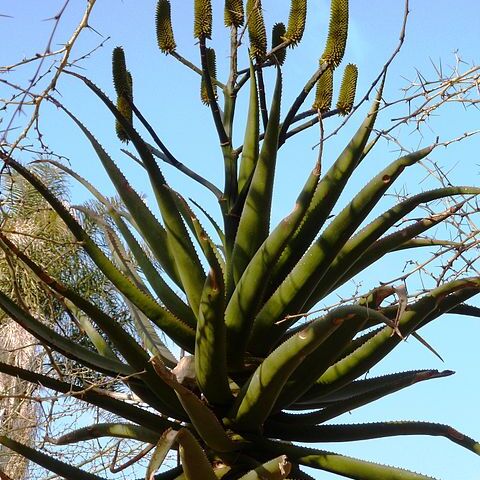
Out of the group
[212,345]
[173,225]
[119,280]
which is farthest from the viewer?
[173,225]

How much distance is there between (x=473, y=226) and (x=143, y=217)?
117cm

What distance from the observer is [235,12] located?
305cm

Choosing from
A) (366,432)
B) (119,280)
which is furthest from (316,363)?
(119,280)

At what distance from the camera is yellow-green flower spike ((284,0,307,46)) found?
2.96m

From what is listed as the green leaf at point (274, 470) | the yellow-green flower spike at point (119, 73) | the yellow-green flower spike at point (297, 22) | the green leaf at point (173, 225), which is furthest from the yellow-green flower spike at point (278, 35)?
the green leaf at point (274, 470)

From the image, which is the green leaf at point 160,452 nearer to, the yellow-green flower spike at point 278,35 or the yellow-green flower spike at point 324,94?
the yellow-green flower spike at point 324,94

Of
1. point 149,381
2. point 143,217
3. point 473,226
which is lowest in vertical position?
point 149,381

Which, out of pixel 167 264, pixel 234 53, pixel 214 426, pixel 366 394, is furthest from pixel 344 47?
pixel 214 426

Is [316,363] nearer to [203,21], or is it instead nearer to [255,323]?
[255,323]

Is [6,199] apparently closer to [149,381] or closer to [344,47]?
[149,381]

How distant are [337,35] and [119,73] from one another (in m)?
0.77

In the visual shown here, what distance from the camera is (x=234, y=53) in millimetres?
3037

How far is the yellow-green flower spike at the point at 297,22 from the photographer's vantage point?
2.96 m

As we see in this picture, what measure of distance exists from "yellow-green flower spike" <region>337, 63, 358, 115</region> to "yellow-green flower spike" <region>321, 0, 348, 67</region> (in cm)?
16
